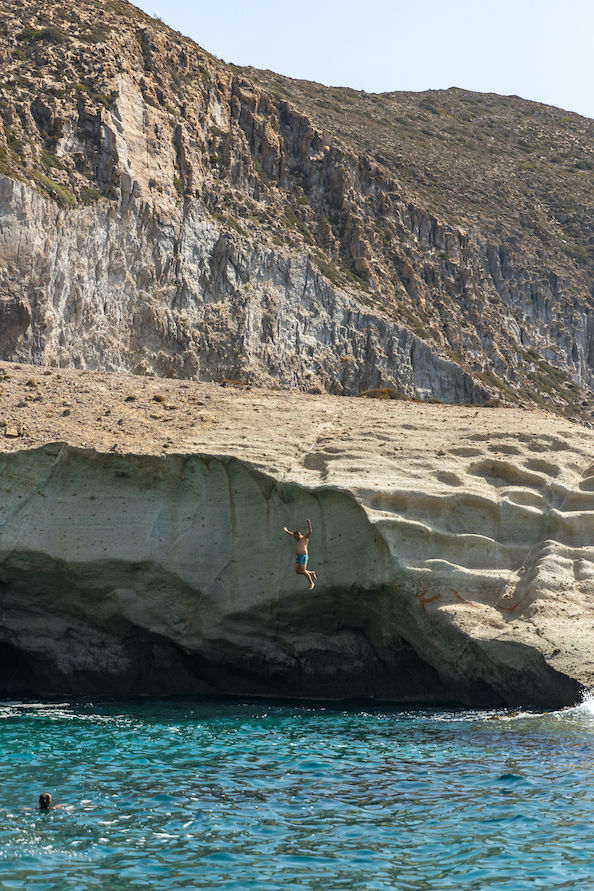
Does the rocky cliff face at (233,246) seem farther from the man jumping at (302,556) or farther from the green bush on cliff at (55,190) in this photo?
the man jumping at (302,556)

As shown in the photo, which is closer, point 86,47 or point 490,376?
point 86,47

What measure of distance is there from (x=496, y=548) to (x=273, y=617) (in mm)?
4090

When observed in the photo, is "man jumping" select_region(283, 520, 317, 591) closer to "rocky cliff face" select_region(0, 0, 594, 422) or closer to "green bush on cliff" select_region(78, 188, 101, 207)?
"rocky cliff face" select_region(0, 0, 594, 422)

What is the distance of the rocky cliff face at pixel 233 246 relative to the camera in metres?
34.5

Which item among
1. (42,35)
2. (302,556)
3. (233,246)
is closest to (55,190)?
(233,246)

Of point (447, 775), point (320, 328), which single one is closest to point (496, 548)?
point (447, 775)

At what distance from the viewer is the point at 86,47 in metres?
39.9

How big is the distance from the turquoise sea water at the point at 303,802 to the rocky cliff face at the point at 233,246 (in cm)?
2197

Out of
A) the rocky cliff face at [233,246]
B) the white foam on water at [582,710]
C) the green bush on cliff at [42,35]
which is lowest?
the white foam on water at [582,710]

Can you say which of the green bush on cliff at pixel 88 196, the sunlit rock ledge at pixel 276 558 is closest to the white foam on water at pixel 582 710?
the sunlit rock ledge at pixel 276 558

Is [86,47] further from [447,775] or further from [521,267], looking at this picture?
[447,775]

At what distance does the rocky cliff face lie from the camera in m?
34.5

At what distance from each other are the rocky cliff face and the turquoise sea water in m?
22.0

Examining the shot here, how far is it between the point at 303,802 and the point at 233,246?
1295 inches
